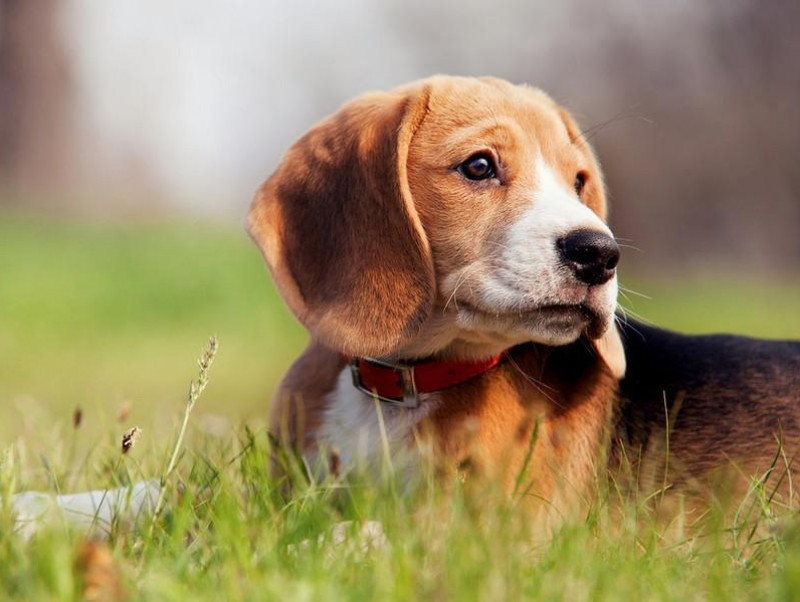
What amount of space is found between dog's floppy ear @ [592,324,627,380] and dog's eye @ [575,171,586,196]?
0.59m

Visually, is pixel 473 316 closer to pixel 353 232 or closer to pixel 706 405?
pixel 353 232

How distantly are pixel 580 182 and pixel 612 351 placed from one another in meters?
0.71

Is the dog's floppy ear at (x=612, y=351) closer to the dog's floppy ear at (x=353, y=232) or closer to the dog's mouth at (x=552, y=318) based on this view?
the dog's mouth at (x=552, y=318)

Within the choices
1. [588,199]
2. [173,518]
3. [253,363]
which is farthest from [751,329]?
[173,518]

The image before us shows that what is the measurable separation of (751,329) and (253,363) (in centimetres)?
576

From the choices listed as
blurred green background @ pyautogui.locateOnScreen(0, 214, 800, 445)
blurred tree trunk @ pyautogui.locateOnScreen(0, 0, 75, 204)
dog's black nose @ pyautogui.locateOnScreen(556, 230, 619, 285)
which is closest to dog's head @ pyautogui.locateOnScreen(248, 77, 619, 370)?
dog's black nose @ pyautogui.locateOnScreen(556, 230, 619, 285)

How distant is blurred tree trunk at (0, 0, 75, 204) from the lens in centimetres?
2041

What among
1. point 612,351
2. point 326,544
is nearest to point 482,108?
point 612,351

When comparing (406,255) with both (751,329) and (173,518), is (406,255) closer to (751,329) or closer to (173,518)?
(173,518)

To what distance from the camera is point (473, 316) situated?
3549 millimetres

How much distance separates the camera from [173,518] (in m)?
3.00

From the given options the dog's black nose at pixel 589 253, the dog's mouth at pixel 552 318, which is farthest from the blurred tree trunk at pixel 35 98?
the dog's black nose at pixel 589 253

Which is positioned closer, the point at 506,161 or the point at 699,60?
the point at 506,161

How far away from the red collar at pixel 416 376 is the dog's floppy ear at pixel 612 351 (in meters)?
0.34
